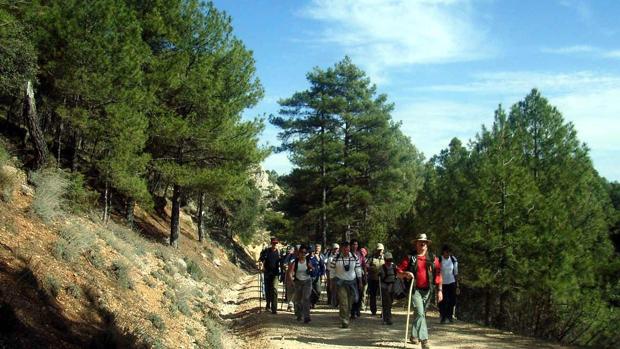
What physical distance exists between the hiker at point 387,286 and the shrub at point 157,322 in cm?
524

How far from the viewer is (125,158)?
18.2 m

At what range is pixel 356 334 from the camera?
11.2m

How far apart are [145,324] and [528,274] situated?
1032 cm

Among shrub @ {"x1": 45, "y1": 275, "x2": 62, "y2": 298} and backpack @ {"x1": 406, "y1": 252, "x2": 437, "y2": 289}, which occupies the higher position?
backpack @ {"x1": 406, "y1": 252, "x2": 437, "y2": 289}

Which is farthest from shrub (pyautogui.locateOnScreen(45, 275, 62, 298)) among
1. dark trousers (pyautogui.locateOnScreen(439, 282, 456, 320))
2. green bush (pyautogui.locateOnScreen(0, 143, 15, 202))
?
dark trousers (pyautogui.locateOnScreen(439, 282, 456, 320))

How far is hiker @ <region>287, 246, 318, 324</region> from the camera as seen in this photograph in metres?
13.0

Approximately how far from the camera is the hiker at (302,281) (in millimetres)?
13023

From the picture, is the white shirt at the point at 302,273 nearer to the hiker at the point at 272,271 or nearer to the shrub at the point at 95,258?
the hiker at the point at 272,271

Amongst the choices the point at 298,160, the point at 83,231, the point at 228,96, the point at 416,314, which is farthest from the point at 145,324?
the point at 298,160

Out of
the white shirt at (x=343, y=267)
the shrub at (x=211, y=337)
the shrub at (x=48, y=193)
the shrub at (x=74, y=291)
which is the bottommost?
the shrub at (x=211, y=337)

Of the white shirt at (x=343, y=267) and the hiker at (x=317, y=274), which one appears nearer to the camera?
the white shirt at (x=343, y=267)

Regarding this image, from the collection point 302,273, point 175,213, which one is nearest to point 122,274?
point 302,273

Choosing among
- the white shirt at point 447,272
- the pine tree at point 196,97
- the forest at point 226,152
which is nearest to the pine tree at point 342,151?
the forest at point 226,152

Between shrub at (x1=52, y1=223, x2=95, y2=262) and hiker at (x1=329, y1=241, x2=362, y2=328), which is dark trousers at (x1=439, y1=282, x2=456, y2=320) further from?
shrub at (x1=52, y1=223, x2=95, y2=262)
